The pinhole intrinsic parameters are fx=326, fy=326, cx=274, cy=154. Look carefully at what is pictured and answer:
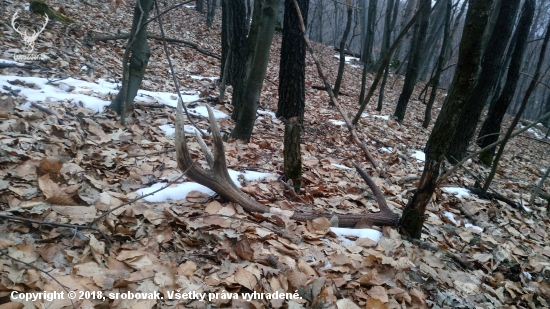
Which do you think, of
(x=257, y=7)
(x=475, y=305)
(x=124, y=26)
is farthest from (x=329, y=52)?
(x=475, y=305)

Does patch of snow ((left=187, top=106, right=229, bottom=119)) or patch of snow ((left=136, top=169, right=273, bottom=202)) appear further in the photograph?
patch of snow ((left=187, top=106, right=229, bottom=119))

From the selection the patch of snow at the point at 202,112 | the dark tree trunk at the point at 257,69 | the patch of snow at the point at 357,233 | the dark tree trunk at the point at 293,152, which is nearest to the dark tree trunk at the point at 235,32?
Answer: the patch of snow at the point at 202,112

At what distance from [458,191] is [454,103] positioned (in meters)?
2.87

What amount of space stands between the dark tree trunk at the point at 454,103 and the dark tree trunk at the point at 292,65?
2914 millimetres

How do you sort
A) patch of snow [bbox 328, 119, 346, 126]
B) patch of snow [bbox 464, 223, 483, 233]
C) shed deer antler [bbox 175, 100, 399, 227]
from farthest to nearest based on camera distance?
patch of snow [bbox 328, 119, 346, 126], patch of snow [bbox 464, 223, 483, 233], shed deer antler [bbox 175, 100, 399, 227]

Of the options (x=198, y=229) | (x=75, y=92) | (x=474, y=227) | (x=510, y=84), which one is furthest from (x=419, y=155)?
(x=75, y=92)

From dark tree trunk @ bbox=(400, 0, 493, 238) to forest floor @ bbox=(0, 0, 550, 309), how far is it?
256mm

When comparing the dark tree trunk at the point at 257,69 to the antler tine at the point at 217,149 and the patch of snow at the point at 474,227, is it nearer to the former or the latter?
the antler tine at the point at 217,149

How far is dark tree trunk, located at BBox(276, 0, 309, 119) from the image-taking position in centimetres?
546

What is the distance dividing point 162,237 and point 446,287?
2.12m

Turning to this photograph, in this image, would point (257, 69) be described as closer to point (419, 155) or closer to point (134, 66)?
point (134, 66)

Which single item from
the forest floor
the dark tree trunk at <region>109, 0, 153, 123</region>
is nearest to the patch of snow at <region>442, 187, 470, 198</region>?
the forest floor

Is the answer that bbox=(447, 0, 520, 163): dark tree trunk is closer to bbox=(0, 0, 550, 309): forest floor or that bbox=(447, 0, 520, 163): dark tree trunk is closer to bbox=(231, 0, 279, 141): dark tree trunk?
bbox=(0, 0, 550, 309): forest floor

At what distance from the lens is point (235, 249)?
7.46 feet
